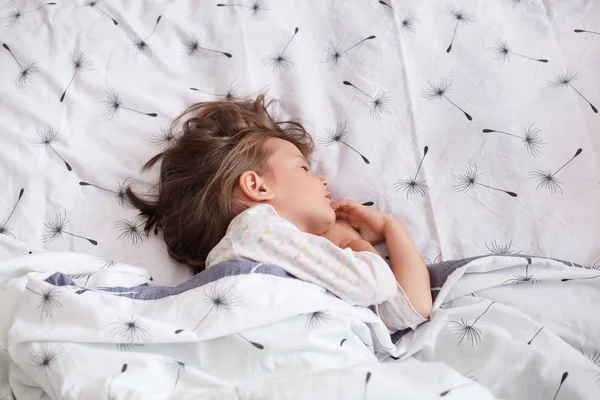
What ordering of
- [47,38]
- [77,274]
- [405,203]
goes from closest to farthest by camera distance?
[77,274] < [405,203] < [47,38]

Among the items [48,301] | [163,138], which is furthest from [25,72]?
[48,301]

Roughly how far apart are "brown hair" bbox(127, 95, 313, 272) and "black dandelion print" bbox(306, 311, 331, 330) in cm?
25

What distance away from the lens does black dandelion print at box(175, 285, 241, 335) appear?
87cm

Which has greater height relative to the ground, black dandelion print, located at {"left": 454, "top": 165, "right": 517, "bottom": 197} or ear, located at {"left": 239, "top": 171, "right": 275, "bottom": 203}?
ear, located at {"left": 239, "top": 171, "right": 275, "bottom": 203}

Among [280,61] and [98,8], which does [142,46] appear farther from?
[280,61]

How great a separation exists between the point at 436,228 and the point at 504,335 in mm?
235

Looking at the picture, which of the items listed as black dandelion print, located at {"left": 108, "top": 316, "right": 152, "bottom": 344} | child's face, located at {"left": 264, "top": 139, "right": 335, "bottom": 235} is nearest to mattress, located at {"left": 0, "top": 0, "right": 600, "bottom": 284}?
child's face, located at {"left": 264, "top": 139, "right": 335, "bottom": 235}

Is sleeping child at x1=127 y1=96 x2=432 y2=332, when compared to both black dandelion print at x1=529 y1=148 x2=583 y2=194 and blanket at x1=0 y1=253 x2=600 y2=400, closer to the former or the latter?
blanket at x1=0 y1=253 x2=600 y2=400

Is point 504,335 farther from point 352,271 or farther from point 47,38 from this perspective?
point 47,38

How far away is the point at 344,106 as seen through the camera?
122 centimetres

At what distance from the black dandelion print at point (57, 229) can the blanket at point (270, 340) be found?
100 millimetres

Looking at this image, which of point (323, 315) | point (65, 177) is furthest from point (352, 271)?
point (65, 177)

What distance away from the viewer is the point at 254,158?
3.60 ft

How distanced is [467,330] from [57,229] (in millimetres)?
729
